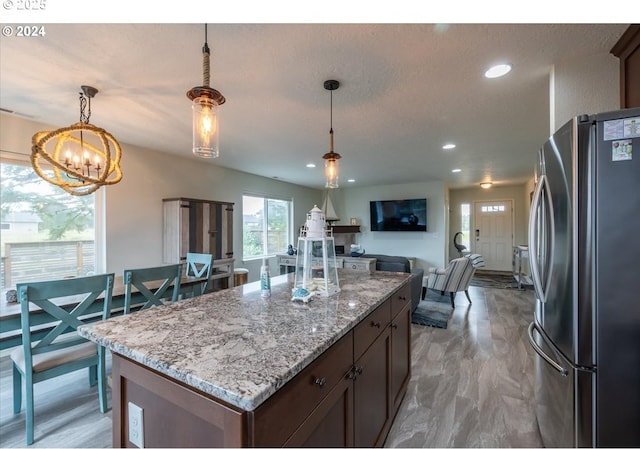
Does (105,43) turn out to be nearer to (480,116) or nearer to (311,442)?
(311,442)

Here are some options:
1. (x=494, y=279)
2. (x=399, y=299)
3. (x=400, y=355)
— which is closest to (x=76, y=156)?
(x=399, y=299)

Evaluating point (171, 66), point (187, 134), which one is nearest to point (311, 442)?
point (171, 66)

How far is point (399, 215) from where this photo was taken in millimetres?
7227

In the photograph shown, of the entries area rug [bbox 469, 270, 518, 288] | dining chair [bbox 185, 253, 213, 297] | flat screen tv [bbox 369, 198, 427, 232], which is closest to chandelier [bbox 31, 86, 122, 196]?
dining chair [bbox 185, 253, 213, 297]

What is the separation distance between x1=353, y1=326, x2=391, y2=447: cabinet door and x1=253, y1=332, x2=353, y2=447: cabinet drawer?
235mm

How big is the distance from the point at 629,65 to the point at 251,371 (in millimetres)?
2482

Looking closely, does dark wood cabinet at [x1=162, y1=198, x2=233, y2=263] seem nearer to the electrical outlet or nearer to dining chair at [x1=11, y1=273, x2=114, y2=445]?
dining chair at [x1=11, y1=273, x2=114, y2=445]

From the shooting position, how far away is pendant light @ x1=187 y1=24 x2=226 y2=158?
134 cm

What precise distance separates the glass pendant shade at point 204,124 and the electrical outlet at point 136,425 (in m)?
1.16

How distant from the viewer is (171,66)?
187 cm

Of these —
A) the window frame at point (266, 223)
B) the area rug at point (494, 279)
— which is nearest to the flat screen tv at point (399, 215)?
the area rug at point (494, 279)

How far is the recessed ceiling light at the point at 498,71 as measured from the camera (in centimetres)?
191
